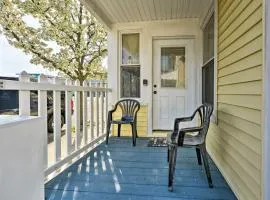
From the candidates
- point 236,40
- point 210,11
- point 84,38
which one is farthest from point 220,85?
point 84,38

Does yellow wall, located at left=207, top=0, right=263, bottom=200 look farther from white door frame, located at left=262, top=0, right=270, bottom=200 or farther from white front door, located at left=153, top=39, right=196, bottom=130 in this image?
white front door, located at left=153, top=39, right=196, bottom=130

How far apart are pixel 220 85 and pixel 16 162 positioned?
7.58 feet

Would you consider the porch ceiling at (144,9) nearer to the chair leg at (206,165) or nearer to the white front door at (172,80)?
the white front door at (172,80)

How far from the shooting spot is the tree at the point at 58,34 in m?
8.38

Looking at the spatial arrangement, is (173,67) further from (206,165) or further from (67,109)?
(206,165)

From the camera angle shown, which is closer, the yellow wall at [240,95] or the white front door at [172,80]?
the yellow wall at [240,95]

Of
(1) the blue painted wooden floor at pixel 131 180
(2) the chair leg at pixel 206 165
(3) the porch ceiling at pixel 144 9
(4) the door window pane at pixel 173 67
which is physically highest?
(3) the porch ceiling at pixel 144 9

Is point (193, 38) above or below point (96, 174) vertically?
above

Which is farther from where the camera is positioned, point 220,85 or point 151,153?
point 151,153

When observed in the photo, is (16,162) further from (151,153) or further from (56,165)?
(151,153)

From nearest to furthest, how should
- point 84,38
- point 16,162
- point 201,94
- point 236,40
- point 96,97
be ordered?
point 16,162, point 236,40, point 96,97, point 201,94, point 84,38

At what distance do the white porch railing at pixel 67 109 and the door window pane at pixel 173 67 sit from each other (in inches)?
47.5

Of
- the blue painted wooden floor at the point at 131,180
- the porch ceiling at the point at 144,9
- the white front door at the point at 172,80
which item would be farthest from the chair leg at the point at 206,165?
the white front door at the point at 172,80

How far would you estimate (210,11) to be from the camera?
3721 mm
